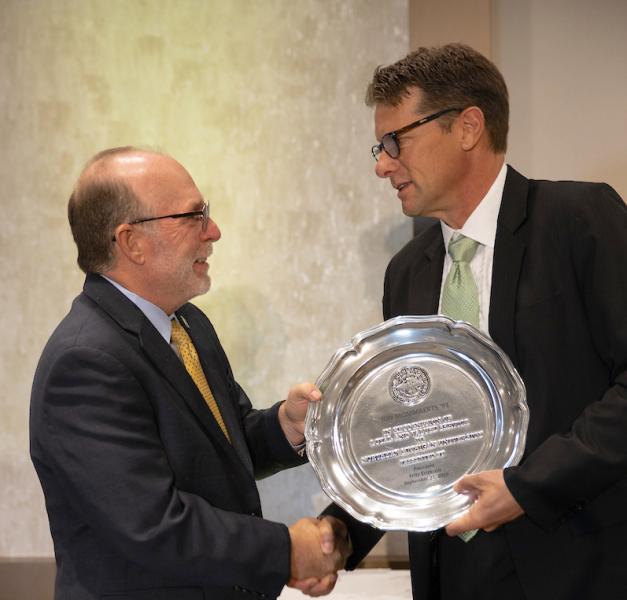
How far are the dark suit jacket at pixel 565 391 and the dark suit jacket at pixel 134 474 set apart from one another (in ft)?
1.74

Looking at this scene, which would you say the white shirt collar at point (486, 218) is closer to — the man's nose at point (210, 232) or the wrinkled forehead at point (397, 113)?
the wrinkled forehead at point (397, 113)

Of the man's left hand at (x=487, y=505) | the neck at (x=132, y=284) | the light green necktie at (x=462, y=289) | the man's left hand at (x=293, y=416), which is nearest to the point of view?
the man's left hand at (x=487, y=505)

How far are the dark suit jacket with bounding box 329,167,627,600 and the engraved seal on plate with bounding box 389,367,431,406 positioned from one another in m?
0.19

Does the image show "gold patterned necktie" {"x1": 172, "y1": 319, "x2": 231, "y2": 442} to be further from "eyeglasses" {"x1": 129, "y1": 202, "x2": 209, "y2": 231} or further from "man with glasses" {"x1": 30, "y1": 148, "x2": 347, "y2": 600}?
"eyeglasses" {"x1": 129, "y1": 202, "x2": 209, "y2": 231}

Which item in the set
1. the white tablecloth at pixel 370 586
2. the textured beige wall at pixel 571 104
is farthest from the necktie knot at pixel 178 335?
the textured beige wall at pixel 571 104

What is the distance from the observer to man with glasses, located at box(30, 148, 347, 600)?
1.80m

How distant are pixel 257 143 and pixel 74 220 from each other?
1.09 metres

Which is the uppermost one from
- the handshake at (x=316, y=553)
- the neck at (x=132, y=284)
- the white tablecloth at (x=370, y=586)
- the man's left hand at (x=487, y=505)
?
the neck at (x=132, y=284)

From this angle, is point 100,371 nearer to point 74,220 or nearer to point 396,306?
point 74,220

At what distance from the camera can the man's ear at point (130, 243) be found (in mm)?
2061

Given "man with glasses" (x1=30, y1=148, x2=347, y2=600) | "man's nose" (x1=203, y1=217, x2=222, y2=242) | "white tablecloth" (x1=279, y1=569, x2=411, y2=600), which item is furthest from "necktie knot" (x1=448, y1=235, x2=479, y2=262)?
"white tablecloth" (x1=279, y1=569, x2=411, y2=600)

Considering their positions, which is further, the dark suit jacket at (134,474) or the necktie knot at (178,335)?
the necktie knot at (178,335)

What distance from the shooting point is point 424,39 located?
Answer: 3.05 metres

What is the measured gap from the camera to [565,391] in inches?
74.9
